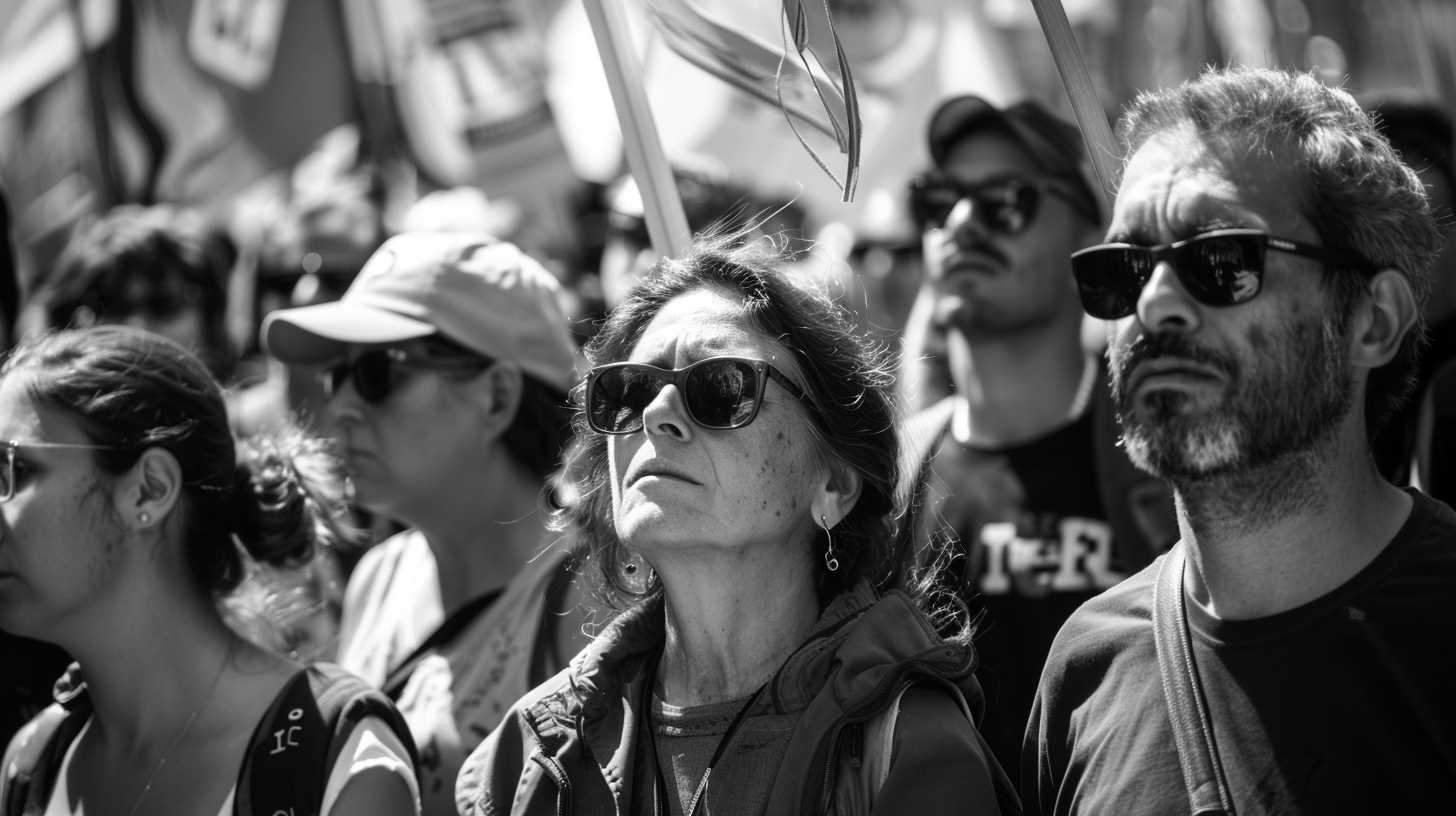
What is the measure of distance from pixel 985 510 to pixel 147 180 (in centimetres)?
527

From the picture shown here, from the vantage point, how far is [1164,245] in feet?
7.72

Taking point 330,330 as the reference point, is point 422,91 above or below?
above

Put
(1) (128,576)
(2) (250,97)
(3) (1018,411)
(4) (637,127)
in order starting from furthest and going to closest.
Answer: (2) (250,97) < (3) (1018,411) < (4) (637,127) < (1) (128,576)

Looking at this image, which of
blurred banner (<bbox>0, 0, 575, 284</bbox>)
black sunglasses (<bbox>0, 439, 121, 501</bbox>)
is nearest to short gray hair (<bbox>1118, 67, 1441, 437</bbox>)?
black sunglasses (<bbox>0, 439, 121, 501</bbox>)

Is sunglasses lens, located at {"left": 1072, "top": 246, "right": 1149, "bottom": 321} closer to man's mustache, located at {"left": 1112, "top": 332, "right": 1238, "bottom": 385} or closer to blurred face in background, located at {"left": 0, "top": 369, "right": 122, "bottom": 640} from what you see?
man's mustache, located at {"left": 1112, "top": 332, "right": 1238, "bottom": 385}

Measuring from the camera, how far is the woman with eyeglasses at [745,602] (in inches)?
94.3

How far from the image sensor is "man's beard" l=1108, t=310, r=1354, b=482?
2273 mm

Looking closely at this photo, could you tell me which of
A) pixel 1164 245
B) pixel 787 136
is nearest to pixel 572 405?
pixel 1164 245

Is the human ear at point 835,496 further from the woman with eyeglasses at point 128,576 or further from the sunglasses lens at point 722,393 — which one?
the woman with eyeglasses at point 128,576

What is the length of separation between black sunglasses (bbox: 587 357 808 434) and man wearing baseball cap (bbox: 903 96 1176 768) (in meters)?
0.74

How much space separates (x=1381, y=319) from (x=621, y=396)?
1.13 meters

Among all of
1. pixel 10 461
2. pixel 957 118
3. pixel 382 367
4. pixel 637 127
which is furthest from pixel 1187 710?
pixel 957 118

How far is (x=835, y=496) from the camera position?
277 centimetres

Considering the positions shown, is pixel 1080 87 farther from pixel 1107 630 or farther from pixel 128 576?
pixel 128 576
